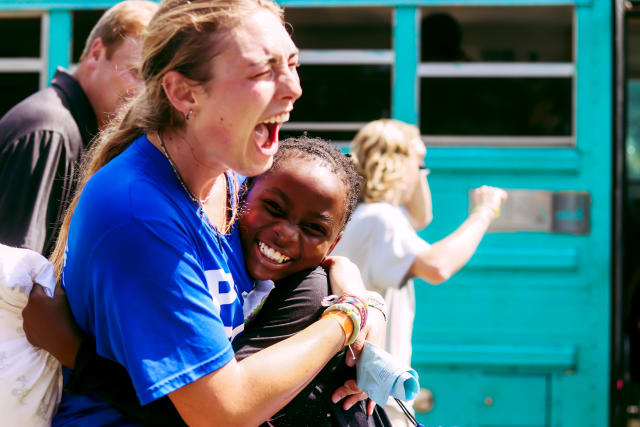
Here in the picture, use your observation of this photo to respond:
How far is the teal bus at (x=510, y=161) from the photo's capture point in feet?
11.8

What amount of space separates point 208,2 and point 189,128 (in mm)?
213

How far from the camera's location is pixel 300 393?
55.0 inches

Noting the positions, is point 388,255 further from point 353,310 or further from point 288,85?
point 288,85

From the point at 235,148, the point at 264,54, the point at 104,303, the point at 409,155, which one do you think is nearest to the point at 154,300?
the point at 104,303

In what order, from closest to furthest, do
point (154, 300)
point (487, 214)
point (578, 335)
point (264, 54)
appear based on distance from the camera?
point (154, 300), point (264, 54), point (487, 214), point (578, 335)

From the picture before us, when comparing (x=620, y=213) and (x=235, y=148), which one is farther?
(x=620, y=213)

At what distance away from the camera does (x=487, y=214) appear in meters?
2.82

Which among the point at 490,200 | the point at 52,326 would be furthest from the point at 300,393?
the point at 490,200

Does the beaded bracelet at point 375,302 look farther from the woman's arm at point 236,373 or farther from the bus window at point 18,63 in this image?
the bus window at point 18,63

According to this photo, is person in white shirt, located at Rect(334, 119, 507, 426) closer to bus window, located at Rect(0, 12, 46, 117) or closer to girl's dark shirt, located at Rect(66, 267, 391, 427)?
girl's dark shirt, located at Rect(66, 267, 391, 427)

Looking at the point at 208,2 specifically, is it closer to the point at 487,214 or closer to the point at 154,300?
the point at 154,300

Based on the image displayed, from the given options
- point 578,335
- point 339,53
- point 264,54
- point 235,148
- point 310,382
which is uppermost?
point 339,53

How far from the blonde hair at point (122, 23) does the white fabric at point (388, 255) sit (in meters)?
0.96

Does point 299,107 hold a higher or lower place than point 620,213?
higher
